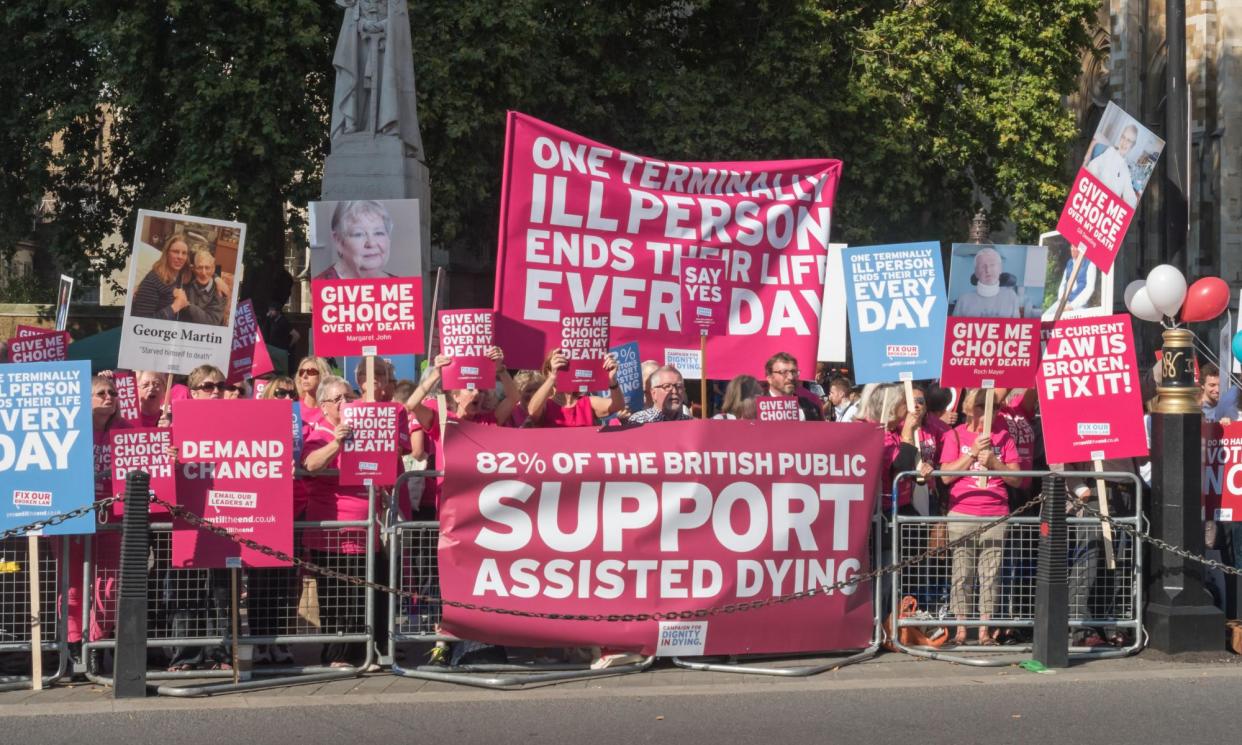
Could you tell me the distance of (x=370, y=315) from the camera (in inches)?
390

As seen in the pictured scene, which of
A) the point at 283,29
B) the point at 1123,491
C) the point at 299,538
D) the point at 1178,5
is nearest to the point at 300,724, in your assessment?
the point at 299,538

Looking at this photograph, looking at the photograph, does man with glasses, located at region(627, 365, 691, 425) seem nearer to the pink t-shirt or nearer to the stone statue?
the pink t-shirt

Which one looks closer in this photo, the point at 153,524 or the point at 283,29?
the point at 153,524

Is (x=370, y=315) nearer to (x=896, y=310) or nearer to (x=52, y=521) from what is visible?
(x=52, y=521)

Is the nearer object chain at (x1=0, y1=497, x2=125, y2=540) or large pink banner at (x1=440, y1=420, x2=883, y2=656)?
chain at (x1=0, y1=497, x2=125, y2=540)

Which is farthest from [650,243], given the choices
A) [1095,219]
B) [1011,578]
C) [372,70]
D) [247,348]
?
[372,70]

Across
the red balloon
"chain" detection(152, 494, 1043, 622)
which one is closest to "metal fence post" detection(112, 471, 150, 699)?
"chain" detection(152, 494, 1043, 622)

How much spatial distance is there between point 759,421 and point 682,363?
1594 millimetres

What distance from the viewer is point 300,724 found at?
7719 mm

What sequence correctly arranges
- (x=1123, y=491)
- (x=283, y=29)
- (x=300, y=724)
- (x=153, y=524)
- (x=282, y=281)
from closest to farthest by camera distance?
(x=300, y=724)
(x=153, y=524)
(x=1123, y=491)
(x=283, y=29)
(x=282, y=281)

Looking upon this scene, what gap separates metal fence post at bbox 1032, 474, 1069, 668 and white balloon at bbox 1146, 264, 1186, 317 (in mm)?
1883

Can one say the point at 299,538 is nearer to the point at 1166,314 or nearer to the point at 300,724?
the point at 300,724

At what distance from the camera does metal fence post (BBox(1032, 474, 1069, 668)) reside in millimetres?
9102

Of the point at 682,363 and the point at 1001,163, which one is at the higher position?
the point at 1001,163
